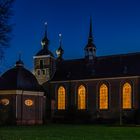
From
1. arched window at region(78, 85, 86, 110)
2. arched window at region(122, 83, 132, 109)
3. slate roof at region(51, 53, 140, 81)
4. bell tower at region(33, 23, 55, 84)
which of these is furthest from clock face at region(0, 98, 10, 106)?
arched window at region(122, 83, 132, 109)

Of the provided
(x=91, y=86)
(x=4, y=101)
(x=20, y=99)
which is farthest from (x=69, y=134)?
(x=91, y=86)

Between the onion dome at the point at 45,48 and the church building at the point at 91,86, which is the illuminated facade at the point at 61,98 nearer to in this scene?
the church building at the point at 91,86

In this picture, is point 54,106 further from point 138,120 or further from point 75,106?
point 138,120

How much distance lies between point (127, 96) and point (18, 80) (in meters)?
21.4

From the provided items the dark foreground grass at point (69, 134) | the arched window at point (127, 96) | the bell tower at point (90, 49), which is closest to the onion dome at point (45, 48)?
the bell tower at point (90, 49)

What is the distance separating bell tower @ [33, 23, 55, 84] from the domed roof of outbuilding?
13.9 meters

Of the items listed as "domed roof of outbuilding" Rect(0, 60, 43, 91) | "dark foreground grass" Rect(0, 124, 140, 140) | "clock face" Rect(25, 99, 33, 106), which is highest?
"domed roof of outbuilding" Rect(0, 60, 43, 91)

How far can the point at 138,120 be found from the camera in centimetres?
7462

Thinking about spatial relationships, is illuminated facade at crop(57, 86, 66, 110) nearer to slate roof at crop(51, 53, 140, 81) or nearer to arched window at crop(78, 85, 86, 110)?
slate roof at crop(51, 53, 140, 81)

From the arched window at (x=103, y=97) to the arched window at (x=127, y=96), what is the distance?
3.85 m

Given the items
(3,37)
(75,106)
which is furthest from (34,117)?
(3,37)

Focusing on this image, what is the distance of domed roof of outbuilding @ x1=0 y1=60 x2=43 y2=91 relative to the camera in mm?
73250

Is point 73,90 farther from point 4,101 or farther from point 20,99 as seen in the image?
point 4,101

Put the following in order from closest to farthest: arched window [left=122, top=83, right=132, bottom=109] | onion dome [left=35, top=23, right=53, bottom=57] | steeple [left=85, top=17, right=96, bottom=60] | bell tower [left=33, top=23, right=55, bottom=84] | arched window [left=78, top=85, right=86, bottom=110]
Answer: arched window [left=122, top=83, right=132, bottom=109] → arched window [left=78, top=85, right=86, bottom=110] → steeple [left=85, top=17, right=96, bottom=60] → bell tower [left=33, top=23, right=55, bottom=84] → onion dome [left=35, top=23, right=53, bottom=57]
